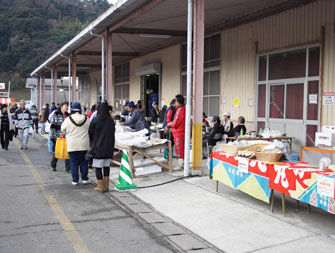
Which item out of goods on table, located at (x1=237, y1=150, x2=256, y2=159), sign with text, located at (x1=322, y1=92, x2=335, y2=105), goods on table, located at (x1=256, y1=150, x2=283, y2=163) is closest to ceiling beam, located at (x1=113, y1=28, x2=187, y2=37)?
sign with text, located at (x1=322, y1=92, x2=335, y2=105)

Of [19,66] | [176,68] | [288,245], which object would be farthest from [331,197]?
[19,66]

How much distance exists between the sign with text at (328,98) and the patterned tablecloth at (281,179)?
4436 mm

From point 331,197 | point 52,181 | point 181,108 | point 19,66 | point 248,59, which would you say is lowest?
point 52,181

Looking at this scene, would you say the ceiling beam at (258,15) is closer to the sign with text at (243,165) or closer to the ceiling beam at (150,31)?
the ceiling beam at (150,31)

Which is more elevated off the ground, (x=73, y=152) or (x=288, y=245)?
(x=73, y=152)

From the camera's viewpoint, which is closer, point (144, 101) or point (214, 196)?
point (214, 196)

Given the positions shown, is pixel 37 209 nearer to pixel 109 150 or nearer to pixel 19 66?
pixel 109 150

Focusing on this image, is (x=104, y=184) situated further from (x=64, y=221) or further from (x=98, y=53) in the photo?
(x=98, y=53)

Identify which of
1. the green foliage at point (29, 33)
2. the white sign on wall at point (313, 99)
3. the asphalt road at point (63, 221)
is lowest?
the asphalt road at point (63, 221)

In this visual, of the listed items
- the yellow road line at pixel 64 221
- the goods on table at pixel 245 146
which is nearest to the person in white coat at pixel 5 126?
the yellow road line at pixel 64 221

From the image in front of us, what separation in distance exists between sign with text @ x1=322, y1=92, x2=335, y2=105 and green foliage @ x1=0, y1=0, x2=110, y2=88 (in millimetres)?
76792

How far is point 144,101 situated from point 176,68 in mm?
4883

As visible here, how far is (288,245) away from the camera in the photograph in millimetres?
4664

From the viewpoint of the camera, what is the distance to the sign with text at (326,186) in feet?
15.9
